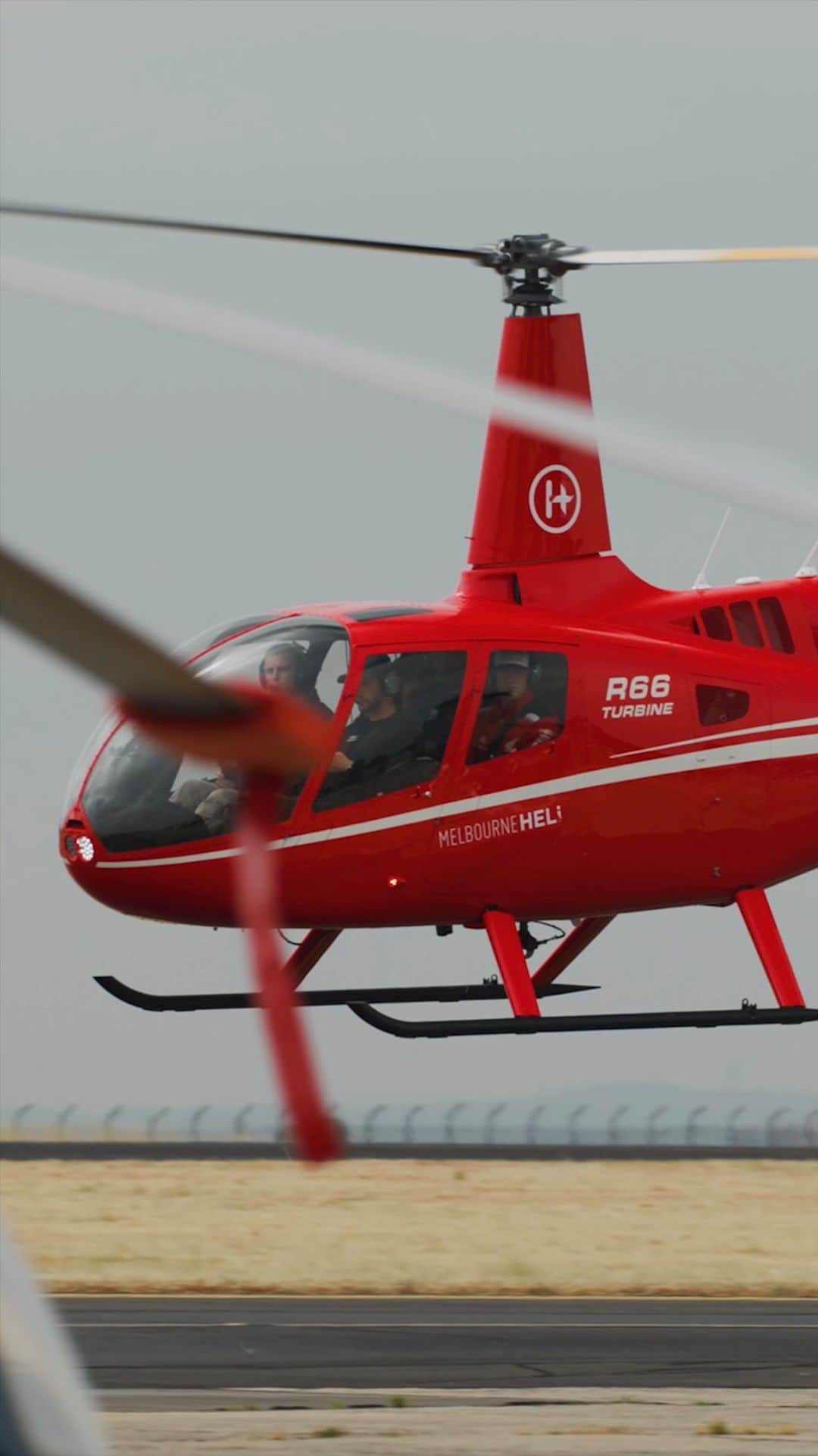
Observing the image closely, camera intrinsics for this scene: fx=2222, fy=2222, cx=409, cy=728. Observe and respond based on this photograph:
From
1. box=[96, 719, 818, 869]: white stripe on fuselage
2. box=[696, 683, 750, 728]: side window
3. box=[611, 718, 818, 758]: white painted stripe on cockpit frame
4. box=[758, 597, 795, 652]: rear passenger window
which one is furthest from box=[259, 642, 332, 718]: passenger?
box=[758, 597, 795, 652]: rear passenger window

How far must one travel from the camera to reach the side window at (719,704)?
18141 mm

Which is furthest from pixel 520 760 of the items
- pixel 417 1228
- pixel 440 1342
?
pixel 417 1228

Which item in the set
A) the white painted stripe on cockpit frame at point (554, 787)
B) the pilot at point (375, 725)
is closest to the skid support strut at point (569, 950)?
the white painted stripe on cockpit frame at point (554, 787)

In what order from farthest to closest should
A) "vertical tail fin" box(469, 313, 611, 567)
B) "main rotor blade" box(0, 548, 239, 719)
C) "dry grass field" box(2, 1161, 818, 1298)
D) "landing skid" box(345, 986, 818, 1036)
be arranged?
"dry grass field" box(2, 1161, 818, 1298), "vertical tail fin" box(469, 313, 611, 567), "landing skid" box(345, 986, 818, 1036), "main rotor blade" box(0, 548, 239, 719)

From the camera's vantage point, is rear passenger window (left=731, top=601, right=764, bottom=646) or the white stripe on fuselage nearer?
the white stripe on fuselage

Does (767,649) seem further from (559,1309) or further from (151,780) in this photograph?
(559,1309)

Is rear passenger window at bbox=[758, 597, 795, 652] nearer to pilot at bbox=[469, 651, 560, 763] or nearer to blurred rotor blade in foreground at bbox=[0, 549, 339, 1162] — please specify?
pilot at bbox=[469, 651, 560, 763]

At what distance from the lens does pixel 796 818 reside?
61.2ft

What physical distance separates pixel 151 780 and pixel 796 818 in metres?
5.52

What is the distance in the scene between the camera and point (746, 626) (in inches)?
733

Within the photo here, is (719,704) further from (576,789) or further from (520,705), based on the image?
(520,705)

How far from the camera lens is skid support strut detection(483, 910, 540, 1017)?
17.6 m

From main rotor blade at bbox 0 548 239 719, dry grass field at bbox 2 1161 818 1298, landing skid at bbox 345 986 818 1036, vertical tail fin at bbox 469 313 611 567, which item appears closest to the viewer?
main rotor blade at bbox 0 548 239 719

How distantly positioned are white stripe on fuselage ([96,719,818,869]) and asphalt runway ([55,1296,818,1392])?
4052 millimetres
